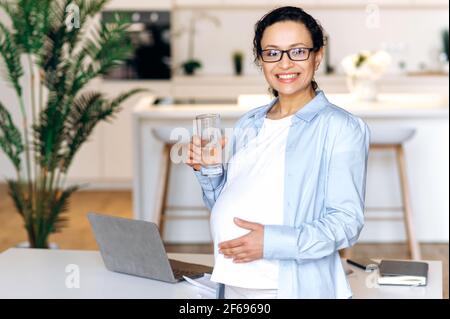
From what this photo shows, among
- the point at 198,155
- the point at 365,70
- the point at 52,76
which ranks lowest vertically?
the point at 198,155

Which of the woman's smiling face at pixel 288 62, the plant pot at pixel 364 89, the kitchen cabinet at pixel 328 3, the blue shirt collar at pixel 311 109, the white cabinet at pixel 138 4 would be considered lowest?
the blue shirt collar at pixel 311 109

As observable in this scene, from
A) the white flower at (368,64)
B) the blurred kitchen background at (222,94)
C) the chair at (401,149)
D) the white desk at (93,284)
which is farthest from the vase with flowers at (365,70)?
the white desk at (93,284)

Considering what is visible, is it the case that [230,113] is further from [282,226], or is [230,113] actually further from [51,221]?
[282,226]

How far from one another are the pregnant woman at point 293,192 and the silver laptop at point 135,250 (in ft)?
1.04

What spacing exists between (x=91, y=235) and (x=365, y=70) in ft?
6.76

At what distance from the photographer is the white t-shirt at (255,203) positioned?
5.58 feet

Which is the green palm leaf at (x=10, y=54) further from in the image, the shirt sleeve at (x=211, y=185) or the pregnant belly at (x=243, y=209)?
the pregnant belly at (x=243, y=209)

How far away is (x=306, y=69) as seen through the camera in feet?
5.70

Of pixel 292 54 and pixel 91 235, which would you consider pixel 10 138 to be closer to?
pixel 91 235

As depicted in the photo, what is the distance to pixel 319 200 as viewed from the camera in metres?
1.71

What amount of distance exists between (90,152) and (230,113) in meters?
2.44

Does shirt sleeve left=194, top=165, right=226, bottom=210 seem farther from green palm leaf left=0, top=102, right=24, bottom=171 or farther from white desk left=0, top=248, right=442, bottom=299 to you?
green palm leaf left=0, top=102, right=24, bottom=171

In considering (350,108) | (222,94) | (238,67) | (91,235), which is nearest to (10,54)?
(91,235)

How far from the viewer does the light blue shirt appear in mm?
1642
